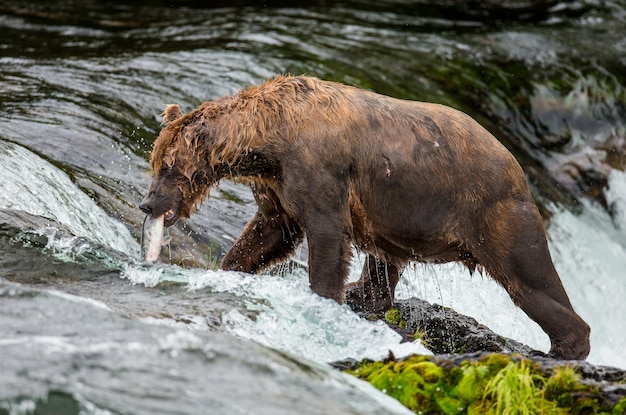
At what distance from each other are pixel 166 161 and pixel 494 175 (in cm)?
219

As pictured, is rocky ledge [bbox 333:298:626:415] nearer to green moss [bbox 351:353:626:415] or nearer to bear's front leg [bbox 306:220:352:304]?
green moss [bbox 351:353:626:415]

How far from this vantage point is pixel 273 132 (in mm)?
7113

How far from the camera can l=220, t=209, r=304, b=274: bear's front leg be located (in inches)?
309

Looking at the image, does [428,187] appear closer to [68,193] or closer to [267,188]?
[267,188]

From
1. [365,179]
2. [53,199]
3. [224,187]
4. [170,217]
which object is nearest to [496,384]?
[365,179]

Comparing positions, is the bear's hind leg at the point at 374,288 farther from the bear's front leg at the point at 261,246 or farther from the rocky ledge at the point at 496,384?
the rocky ledge at the point at 496,384

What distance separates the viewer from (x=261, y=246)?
7898 mm

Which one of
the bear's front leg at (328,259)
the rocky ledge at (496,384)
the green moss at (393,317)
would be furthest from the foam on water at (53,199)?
the rocky ledge at (496,384)

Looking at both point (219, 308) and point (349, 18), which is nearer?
point (219, 308)

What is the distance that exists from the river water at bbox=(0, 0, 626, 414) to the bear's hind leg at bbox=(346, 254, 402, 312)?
0.59 metres

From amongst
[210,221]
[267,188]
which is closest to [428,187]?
[267,188]

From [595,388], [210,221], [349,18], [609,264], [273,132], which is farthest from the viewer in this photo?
[349,18]

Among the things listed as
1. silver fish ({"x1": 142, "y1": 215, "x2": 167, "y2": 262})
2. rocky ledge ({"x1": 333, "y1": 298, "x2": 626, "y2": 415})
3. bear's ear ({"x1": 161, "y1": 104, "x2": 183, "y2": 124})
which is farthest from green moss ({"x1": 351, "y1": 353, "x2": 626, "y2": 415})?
bear's ear ({"x1": 161, "y1": 104, "x2": 183, "y2": 124})

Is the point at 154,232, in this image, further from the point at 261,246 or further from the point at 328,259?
the point at 328,259
